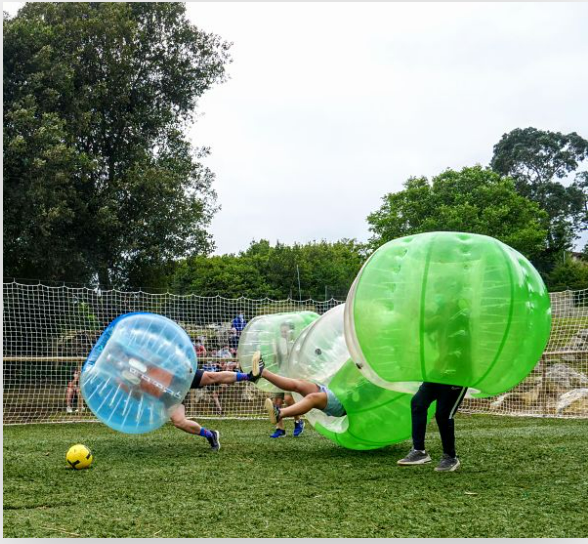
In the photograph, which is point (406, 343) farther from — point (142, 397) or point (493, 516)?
point (142, 397)

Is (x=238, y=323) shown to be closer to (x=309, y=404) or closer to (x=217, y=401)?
(x=217, y=401)

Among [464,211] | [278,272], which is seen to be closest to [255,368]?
[464,211]

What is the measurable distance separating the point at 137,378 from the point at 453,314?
3066 mm

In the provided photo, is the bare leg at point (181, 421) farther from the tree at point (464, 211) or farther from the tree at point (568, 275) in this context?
the tree at point (464, 211)

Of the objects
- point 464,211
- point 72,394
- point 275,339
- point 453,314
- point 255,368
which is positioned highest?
point 464,211

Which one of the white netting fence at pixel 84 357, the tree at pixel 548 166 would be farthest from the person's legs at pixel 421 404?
the tree at pixel 548 166

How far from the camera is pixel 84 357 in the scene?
39.5 feet

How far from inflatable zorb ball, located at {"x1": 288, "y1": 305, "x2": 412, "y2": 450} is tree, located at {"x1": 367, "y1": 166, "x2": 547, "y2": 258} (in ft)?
94.9

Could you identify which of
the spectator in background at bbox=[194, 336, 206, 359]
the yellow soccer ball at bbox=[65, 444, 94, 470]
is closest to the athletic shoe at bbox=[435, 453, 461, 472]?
the yellow soccer ball at bbox=[65, 444, 94, 470]

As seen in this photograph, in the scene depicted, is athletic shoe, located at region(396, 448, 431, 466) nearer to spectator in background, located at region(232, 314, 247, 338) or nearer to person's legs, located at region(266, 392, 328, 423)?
person's legs, located at region(266, 392, 328, 423)

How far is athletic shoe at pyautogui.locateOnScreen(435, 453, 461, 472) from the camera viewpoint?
18.5ft

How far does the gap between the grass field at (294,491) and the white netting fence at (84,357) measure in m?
4.42

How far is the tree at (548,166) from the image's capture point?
167 feet

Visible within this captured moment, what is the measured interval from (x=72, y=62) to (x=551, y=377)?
44.5 feet
